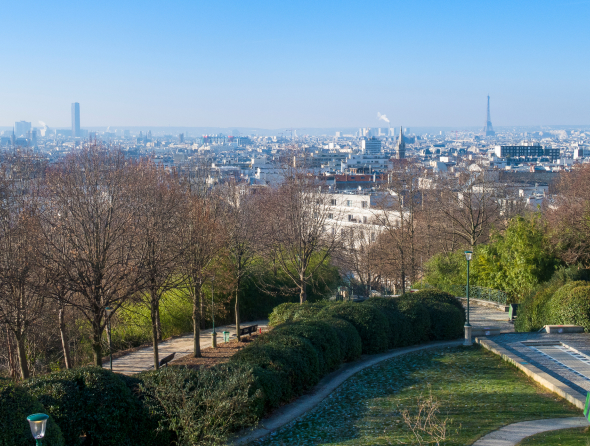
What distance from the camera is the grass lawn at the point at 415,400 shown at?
10.8 m

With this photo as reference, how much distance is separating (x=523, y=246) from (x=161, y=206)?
665 inches

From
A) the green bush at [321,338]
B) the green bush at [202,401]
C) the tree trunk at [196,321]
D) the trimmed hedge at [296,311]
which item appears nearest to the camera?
the green bush at [202,401]

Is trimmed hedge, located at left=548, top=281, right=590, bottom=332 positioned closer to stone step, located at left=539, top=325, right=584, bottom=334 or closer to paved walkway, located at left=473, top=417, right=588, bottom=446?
stone step, located at left=539, top=325, right=584, bottom=334

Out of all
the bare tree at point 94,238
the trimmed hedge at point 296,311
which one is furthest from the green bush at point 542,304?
the bare tree at point 94,238

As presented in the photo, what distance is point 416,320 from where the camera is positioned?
19.8 meters

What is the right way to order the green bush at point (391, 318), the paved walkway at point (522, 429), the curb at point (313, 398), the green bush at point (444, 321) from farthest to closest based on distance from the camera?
the green bush at point (444, 321) < the green bush at point (391, 318) < the curb at point (313, 398) < the paved walkway at point (522, 429)

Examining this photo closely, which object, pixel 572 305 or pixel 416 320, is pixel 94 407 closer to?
pixel 416 320

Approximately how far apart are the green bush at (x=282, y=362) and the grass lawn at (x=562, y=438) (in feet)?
16.8

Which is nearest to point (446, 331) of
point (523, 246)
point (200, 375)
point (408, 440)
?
point (523, 246)

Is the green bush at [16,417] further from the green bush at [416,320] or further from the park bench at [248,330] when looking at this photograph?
the park bench at [248,330]

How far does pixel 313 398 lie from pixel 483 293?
61.1 ft

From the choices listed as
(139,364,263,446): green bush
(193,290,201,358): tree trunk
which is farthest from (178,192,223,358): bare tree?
(139,364,263,446): green bush

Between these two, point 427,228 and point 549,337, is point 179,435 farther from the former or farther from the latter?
point 427,228

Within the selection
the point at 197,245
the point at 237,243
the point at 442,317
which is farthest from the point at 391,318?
the point at 237,243
